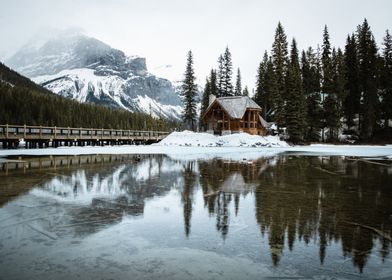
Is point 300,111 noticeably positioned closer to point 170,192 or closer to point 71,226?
point 170,192

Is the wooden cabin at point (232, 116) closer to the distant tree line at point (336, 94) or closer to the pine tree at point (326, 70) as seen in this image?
the distant tree line at point (336, 94)

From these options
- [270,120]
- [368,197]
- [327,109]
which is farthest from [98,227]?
[270,120]

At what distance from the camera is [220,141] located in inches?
1943

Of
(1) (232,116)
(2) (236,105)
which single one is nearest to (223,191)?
(1) (232,116)

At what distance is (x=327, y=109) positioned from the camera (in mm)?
56375

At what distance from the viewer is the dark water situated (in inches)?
176

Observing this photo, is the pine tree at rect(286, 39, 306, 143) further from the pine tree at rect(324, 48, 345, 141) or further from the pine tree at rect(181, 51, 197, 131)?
the pine tree at rect(181, 51, 197, 131)

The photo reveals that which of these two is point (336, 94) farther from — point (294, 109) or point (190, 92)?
point (190, 92)

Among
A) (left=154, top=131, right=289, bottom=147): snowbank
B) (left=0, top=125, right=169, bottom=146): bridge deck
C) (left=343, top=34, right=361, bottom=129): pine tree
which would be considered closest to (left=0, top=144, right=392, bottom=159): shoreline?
(left=0, top=125, right=169, bottom=146): bridge deck

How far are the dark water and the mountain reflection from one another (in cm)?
3

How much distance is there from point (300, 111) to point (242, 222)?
50607 millimetres

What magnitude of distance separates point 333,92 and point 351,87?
884 centimetres

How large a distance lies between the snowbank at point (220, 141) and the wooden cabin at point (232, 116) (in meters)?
5.39

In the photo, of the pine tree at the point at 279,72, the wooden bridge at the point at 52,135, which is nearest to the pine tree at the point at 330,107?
the pine tree at the point at 279,72
